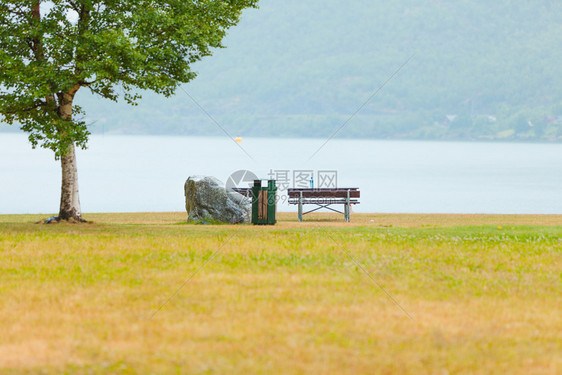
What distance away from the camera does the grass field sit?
28.8 feet

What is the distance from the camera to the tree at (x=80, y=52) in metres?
21.5

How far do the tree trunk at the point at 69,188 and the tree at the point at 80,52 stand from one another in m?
0.03

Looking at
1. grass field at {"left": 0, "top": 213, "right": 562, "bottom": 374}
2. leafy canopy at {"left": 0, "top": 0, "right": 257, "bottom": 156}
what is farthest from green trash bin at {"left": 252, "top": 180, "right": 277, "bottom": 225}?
grass field at {"left": 0, "top": 213, "right": 562, "bottom": 374}

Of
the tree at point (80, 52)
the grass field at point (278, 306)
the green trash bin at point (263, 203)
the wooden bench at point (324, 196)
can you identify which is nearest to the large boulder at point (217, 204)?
the green trash bin at point (263, 203)

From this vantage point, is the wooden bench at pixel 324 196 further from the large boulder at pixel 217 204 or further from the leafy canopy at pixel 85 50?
the leafy canopy at pixel 85 50

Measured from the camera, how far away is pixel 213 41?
23.5 m

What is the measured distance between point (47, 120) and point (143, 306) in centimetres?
1368

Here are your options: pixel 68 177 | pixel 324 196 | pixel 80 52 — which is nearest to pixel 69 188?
pixel 68 177

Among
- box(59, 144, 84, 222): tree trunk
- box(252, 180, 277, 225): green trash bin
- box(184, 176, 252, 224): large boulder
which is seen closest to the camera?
box(59, 144, 84, 222): tree trunk

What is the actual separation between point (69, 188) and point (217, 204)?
260 inches

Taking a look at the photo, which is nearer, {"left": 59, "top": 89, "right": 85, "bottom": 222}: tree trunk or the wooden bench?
{"left": 59, "top": 89, "right": 85, "bottom": 222}: tree trunk

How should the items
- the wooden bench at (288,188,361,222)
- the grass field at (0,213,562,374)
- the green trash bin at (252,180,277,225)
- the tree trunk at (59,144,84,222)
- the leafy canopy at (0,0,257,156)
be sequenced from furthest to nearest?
the wooden bench at (288,188,361,222), the green trash bin at (252,180,277,225), the tree trunk at (59,144,84,222), the leafy canopy at (0,0,257,156), the grass field at (0,213,562,374)

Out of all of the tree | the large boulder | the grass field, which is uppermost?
the tree

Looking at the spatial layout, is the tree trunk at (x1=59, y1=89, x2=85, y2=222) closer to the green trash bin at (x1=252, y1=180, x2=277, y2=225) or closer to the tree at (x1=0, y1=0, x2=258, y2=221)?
the tree at (x1=0, y1=0, x2=258, y2=221)
